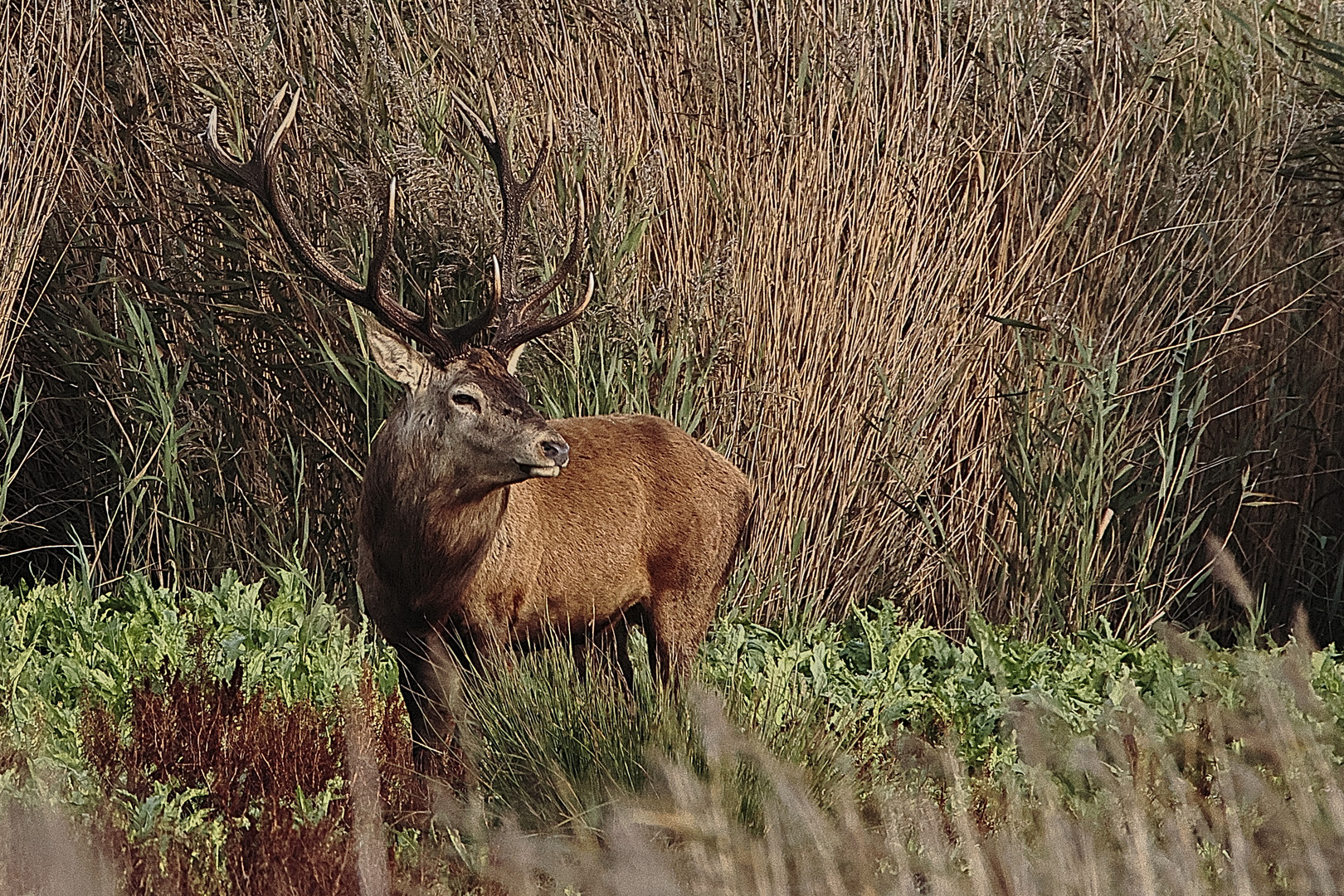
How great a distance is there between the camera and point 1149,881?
2.17 m

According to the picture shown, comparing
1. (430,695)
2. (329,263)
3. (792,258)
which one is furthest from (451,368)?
(792,258)

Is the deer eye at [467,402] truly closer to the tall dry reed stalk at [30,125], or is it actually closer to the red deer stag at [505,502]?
the red deer stag at [505,502]

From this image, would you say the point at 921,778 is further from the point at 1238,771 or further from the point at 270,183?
the point at 270,183

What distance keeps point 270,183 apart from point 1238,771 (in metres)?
2.86

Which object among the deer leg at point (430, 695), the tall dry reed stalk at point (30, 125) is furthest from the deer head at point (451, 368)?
the tall dry reed stalk at point (30, 125)

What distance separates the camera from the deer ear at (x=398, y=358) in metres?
4.18

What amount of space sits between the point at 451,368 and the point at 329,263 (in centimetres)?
50

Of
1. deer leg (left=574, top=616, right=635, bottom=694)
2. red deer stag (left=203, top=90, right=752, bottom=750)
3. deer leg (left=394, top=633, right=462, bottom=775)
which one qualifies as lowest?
deer leg (left=574, top=616, right=635, bottom=694)

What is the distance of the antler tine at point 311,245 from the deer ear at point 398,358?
1.7 inches

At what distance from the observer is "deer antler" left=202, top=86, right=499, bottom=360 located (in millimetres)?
4180

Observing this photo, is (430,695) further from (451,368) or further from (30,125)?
(30,125)

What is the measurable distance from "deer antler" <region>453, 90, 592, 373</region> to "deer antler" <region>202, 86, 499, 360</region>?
0.45 feet

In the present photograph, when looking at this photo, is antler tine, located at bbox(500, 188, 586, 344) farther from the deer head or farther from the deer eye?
the deer eye

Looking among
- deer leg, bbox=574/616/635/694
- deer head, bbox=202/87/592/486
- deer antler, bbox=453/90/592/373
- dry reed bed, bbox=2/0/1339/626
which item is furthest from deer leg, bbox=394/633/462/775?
dry reed bed, bbox=2/0/1339/626
